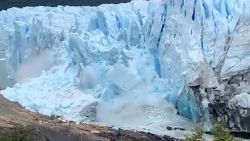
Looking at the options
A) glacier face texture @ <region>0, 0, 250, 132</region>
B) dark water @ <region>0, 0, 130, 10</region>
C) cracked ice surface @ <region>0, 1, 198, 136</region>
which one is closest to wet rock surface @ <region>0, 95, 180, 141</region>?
cracked ice surface @ <region>0, 1, 198, 136</region>

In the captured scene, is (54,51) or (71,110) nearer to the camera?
(71,110)

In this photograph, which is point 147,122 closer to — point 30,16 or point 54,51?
point 54,51

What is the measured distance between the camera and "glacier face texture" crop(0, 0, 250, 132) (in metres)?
10.6

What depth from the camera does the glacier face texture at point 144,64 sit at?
10609 mm

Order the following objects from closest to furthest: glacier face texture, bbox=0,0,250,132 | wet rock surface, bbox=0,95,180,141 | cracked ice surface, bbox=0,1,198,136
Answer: wet rock surface, bbox=0,95,180,141 < glacier face texture, bbox=0,0,250,132 < cracked ice surface, bbox=0,1,198,136

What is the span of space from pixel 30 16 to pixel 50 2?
2523 millimetres

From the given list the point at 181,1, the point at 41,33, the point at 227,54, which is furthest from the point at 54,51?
the point at 227,54

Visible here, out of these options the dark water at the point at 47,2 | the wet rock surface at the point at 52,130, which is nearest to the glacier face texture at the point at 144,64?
the wet rock surface at the point at 52,130

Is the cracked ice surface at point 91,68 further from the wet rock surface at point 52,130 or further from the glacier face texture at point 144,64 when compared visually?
the wet rock surface at point 52,130

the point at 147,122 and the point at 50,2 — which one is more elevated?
the point at 50,2

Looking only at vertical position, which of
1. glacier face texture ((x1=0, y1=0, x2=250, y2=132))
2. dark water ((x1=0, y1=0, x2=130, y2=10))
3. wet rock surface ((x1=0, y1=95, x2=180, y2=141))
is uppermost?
dark water ((x1=0, y1=0, x2=130, y2=10))

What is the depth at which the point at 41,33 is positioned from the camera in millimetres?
Result: 13508

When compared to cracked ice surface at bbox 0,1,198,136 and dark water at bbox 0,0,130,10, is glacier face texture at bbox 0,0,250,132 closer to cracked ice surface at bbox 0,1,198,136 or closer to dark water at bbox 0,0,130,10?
cracked ice surface at bbox 0,1,198,136

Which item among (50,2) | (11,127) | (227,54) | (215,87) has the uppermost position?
(50,2)
